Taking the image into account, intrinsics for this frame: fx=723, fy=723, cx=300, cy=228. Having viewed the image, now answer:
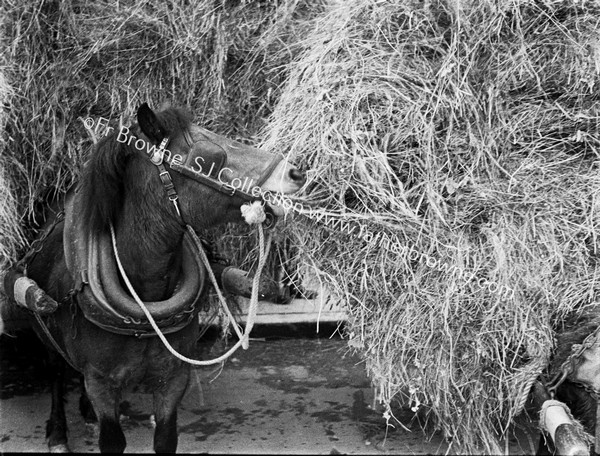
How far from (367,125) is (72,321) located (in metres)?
1.33

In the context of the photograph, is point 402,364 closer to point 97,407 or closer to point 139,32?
point 97,407

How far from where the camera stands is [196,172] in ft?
7.80

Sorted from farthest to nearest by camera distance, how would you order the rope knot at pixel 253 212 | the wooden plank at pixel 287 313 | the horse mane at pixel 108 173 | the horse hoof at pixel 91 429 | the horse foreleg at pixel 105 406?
the wooden plank at pixel 287 313 < the horse hoof at pixel 91 429 < the horse foreleg at pixel 105 406 < the horse mane at pixel 108 173 < the rope knot at pixel 253 212

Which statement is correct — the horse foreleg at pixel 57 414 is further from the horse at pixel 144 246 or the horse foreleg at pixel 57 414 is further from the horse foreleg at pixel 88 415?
the horse at pixel 144 246

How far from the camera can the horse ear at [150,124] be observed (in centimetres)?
237

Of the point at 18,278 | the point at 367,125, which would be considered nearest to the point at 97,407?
the point at 18,278

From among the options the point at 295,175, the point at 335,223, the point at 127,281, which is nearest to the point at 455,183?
the point at 335,223

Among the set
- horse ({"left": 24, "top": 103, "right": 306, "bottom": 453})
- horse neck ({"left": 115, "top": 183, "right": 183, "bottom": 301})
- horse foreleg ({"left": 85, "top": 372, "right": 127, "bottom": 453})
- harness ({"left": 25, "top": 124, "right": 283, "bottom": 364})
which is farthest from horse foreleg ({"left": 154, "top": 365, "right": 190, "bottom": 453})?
horse neck ({"left": 115, "top": 183, "right": 183, "bottom": 301})

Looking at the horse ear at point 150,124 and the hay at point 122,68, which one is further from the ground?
the hay at point 122,68

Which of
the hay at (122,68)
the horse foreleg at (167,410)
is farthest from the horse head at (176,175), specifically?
the horse foreleg at (167,410)

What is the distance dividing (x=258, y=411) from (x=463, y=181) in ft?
6.15

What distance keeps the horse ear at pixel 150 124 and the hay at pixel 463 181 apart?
46 centimetres

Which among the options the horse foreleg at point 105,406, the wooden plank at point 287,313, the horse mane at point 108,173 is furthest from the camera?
the wooden plank at point 287,313

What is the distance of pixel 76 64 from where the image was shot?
9.70 ft
